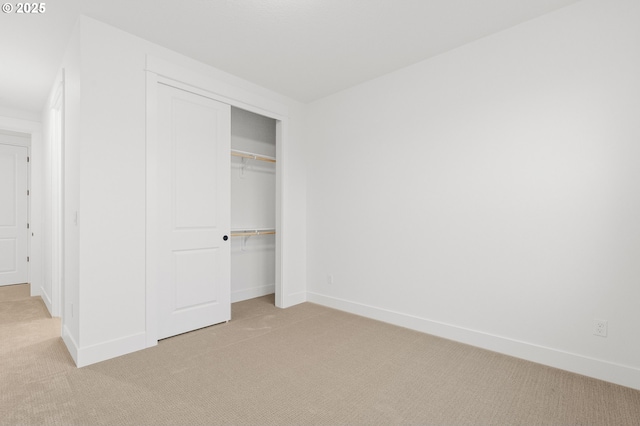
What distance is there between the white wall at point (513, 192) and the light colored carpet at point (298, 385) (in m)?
0.33

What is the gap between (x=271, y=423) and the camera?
176 cm

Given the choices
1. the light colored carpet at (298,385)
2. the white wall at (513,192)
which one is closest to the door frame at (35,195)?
the light colored carpet at (298,385)

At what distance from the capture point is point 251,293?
4.52 m

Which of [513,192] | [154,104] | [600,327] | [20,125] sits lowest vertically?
[600,327]

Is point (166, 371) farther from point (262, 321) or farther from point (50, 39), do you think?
point (50, 39)

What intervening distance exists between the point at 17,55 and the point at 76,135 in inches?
53.8

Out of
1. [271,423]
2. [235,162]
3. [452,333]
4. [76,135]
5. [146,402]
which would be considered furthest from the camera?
[235,162]

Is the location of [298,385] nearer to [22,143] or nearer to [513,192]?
[513,192]

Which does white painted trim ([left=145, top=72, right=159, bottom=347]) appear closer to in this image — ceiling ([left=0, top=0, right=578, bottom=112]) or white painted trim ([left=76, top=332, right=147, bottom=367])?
white painted trim ([left=76, top=332, right=147, bottom=367])

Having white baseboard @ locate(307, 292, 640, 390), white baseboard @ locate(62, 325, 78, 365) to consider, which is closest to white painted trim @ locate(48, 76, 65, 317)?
white baseboard @ locate(62, 325, 78, 365)

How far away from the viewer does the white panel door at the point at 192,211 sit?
295 centimetres

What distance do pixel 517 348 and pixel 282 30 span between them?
10.7 feet

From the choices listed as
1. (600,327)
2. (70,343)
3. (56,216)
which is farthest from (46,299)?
(600,327)

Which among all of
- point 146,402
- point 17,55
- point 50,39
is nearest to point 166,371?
point 146,402
